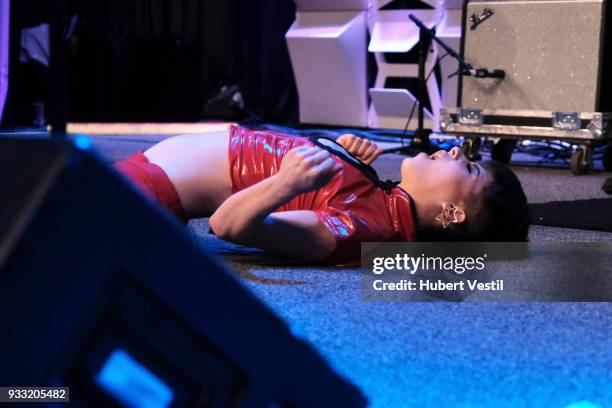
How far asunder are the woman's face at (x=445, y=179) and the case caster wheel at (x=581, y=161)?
1.81m

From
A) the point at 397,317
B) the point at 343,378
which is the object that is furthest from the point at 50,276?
the point at 397,317

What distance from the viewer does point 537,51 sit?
3240 millimetres

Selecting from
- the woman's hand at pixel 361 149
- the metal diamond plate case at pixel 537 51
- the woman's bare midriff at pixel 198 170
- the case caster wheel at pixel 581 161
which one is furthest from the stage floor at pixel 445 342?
the metal diamond plate case at pixel 537 51

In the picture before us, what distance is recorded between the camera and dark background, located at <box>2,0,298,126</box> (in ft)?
18.7

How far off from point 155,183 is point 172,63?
4.53 metres

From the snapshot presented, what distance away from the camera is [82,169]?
39 centimetres

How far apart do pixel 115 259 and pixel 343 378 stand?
0.67 ft

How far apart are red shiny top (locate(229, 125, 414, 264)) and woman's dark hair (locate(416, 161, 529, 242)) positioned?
0.06 m

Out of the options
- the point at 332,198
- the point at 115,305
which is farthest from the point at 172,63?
the point at 115,305

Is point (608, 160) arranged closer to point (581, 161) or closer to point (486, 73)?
point (581, 161)

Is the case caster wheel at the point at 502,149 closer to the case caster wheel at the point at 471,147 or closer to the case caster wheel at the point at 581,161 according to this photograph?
the case caster wheel at the point at 471,147

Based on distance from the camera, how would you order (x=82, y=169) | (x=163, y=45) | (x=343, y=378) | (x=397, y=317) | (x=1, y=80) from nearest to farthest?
(x=82, y=169) < (x=343, y=378) < (x=397, y=317) < (x=1, y=80) < (x=163, y=45)

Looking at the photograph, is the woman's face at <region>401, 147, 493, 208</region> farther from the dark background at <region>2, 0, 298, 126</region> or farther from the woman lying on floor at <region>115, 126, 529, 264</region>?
the dark background at <region>2, 0, 298, 126</region>

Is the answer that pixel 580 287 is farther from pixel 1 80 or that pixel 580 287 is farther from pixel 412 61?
pixel 412 61
